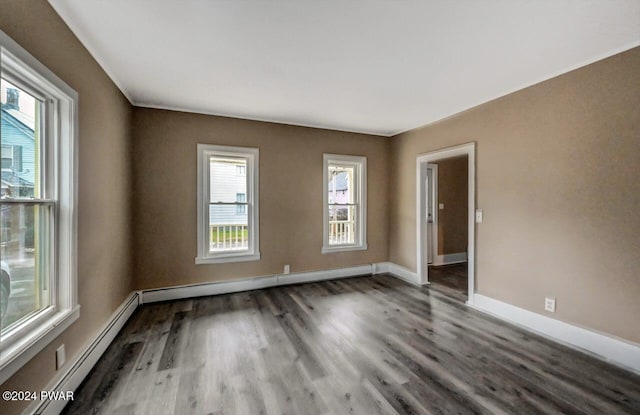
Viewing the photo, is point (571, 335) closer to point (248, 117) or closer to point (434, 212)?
point (434, 212)

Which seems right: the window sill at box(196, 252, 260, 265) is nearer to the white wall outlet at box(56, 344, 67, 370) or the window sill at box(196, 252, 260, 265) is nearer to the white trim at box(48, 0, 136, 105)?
the white wall outlet at box(56, 344, 67, 370)

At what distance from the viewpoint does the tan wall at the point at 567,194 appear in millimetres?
2170

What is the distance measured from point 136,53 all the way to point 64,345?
2374 mm

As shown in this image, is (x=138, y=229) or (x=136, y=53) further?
(x=138, y=229)

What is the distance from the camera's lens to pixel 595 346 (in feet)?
7.56

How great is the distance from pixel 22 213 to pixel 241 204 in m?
2.51

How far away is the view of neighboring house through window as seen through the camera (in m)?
1.40

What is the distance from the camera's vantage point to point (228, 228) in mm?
3947

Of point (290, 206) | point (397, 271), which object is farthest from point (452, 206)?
point (290, 206)

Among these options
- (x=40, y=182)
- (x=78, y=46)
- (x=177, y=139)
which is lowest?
(x=40, y=182)

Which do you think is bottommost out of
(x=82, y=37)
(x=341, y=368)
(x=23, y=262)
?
(x=341, y=368)

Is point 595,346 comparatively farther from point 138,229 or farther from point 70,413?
point 138,229

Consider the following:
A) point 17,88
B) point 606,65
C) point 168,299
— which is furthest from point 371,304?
point 17,88

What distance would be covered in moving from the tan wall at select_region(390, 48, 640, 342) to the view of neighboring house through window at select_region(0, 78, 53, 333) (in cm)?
422
